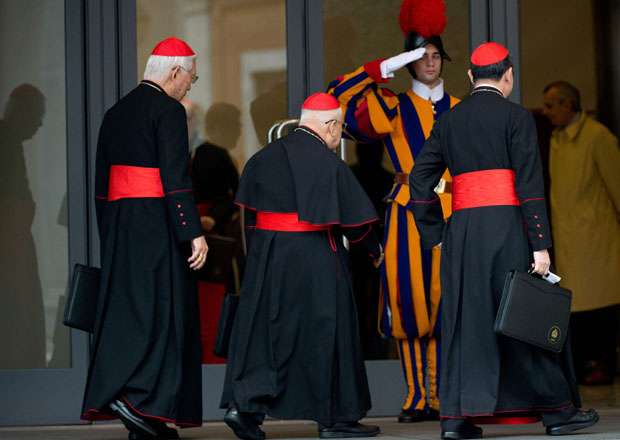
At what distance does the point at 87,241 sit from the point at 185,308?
1.23 m

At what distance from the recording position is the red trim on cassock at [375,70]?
23.3 feet

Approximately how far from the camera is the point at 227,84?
7.71m

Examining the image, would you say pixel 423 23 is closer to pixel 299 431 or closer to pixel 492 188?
pixel 492 188

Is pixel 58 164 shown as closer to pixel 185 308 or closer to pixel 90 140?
pixel 90 140

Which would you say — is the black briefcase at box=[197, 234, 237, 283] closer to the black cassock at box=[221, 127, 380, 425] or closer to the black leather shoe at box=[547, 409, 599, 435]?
the black cassock at box=[221, 127, 380, 425]

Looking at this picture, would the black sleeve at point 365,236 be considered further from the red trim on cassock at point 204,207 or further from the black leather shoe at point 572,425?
the red trim on cassock at point 204,207

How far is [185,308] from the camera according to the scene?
249 inches

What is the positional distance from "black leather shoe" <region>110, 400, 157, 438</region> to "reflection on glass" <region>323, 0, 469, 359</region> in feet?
5.71

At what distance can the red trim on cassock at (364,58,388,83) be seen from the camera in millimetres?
7098

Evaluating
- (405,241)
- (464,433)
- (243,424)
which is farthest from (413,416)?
(243,424)

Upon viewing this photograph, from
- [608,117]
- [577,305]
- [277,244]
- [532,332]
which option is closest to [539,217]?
[532,332]

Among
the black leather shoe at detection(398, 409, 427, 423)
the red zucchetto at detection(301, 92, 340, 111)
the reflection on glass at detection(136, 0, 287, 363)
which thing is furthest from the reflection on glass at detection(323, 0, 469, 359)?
the red zucchetto at detection(301, 92, 340, 111)

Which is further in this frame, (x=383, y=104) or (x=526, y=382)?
(x=383, y=104)

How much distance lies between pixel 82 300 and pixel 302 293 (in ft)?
Answer: 3.14
